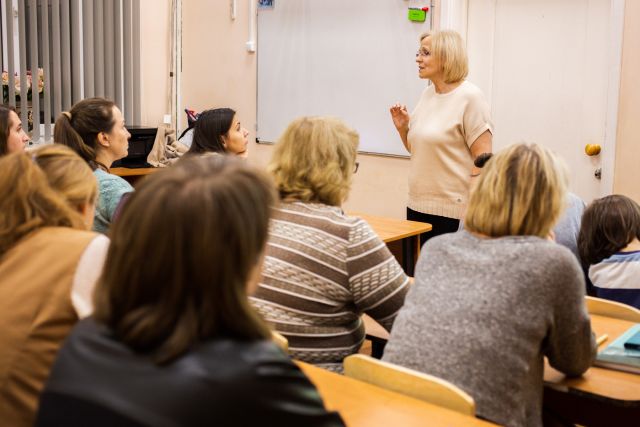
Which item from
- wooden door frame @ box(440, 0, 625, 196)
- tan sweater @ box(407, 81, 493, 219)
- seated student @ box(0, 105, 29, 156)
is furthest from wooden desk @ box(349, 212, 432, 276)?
seated student @ box(0, 105, 29, 156)

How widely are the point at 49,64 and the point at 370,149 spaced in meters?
2.52

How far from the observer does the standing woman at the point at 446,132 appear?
3988mm

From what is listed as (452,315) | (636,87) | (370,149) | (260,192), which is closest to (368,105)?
(370,149)

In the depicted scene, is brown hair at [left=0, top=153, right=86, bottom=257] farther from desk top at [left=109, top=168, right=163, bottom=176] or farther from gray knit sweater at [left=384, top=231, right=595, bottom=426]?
desk top at [left=109, top=168, right=163, bottom=176]

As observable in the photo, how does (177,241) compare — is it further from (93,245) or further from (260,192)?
(93,245)

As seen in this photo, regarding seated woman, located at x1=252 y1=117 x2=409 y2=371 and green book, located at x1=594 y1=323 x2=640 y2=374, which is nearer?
green book, located at x1=594 y1=323 x2=640 y2=374

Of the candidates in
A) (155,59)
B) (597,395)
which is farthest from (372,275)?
(155,59)

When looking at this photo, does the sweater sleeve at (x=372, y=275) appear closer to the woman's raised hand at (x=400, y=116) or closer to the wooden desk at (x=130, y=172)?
the woman's raised hand at (x=400, y=116)

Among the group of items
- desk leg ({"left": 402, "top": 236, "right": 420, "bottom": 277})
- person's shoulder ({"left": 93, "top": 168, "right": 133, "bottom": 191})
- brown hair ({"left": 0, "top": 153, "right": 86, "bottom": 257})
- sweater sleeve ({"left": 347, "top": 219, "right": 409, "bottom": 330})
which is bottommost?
desk leg ({"left": 402, "top": 236, "right": 420, "bottom": 277})

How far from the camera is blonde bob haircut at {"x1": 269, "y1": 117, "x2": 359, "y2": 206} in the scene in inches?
89.4

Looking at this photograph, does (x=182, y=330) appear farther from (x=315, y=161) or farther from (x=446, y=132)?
(x=446, y=132)

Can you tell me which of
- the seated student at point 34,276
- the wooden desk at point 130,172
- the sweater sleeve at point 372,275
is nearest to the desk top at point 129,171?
the wooden desk at point 130,172

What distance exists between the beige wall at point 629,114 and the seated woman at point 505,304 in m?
2.64

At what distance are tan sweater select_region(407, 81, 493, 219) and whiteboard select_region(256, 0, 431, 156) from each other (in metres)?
1.15
